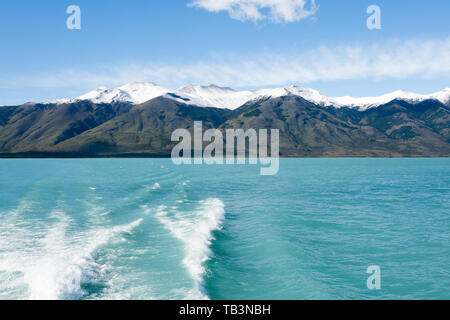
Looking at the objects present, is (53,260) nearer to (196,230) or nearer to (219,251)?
(219,251)

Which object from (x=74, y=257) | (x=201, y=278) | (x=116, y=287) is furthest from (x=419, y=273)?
(x=74, y=257)

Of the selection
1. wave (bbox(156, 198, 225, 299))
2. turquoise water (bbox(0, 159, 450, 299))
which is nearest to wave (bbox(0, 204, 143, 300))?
turquoise water (bbox(0, 159, 450, 299))

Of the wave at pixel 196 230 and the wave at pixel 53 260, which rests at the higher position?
the wave at pixel 53 260

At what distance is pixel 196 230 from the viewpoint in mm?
35062

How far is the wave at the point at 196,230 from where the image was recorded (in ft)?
74.2

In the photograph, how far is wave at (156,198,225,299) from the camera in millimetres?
22625

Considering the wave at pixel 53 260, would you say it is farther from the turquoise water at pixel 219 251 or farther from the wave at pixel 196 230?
the wave at pixel 196 230

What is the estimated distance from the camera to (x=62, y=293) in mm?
19359

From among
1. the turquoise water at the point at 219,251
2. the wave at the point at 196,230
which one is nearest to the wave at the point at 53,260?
the turquoise water at the point at 219,251

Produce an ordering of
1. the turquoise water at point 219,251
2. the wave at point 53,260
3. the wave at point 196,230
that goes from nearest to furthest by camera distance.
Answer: the wave at point 53,260
the turquoise water at point 219,251
the wave at point 196,230
